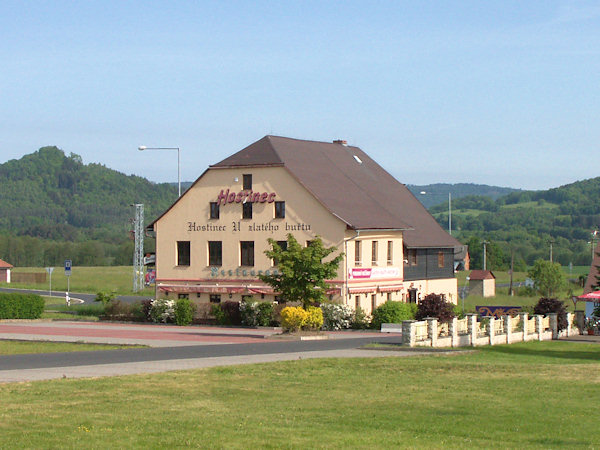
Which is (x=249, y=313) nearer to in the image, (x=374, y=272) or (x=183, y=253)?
(x=374, y=272)

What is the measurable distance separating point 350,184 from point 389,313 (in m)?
12.9

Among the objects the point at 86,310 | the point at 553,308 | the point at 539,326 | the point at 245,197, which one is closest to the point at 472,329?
the point at 539,326

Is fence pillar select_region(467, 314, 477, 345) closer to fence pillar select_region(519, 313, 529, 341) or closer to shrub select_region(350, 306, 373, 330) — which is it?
fence pillar select_region(519, 313, 529, 341)

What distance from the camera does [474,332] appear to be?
41375 mm

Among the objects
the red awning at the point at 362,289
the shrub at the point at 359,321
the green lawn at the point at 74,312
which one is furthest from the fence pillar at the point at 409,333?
the green lawn at the point at 74,312

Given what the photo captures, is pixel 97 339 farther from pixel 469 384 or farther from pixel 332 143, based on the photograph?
pixel 332 143

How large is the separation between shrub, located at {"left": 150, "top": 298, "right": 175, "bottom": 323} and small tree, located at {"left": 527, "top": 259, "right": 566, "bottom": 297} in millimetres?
44643

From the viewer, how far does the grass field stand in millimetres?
15461

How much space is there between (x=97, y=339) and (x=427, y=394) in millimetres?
24557

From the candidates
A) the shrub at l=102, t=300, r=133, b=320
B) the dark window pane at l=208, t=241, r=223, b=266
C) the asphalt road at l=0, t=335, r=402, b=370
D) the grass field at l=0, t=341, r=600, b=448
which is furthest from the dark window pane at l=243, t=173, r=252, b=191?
the grass field at l=0, t=341, r=600, b=448

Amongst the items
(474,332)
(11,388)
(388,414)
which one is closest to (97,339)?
(474,332)

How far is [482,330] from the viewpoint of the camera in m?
42.9

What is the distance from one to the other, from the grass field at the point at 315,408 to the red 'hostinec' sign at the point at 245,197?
30.4m

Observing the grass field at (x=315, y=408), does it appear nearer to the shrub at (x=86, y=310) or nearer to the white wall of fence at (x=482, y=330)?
the white wall of fence at (x=482, y=330)
